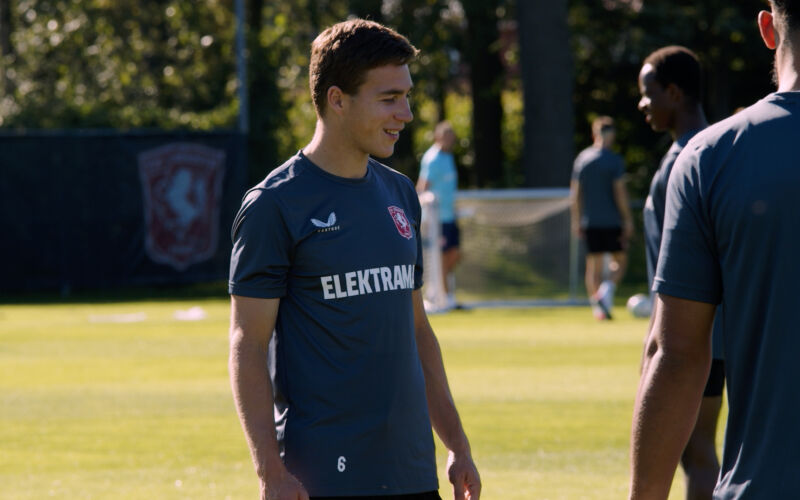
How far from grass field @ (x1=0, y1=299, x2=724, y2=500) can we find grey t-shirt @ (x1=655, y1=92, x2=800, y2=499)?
456 centimetres

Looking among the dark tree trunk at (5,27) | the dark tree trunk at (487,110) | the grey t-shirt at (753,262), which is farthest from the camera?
the dark tree trunk at (5,27)

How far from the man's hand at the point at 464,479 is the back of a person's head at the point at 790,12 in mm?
1765

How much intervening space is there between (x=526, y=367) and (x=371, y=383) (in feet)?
29.1

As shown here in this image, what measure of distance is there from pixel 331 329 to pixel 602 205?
1365cm

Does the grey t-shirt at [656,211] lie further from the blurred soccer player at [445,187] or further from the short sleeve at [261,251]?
the blurred soccer player at [445,187]

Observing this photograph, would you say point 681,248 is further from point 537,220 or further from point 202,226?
point 202,226

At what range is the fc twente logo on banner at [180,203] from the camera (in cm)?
2434

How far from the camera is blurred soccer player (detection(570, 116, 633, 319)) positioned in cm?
1683

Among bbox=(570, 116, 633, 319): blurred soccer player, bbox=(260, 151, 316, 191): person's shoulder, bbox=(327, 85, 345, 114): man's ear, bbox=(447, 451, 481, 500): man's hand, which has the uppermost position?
bbox=(327, 85, 345, 114): man's ear

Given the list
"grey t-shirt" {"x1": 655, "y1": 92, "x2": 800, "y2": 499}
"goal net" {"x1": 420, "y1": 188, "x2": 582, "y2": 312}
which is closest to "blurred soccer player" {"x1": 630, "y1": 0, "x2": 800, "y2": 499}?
"grey t-shirt" {"x1": 655, "y1": 92, "x2": 800, "y2": 499}

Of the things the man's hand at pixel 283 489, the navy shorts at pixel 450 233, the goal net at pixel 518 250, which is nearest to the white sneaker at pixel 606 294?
the navy shorts at pixel 450 233

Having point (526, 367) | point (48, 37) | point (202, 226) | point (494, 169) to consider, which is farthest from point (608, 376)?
point (48, 37)

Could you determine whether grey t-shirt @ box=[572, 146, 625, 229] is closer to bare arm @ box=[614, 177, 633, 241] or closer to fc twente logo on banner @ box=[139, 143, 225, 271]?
bare arm @ box=[614, 177, 633, 241]

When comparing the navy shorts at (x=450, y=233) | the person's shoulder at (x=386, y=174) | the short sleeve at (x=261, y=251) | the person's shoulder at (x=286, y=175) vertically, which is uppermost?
the person's shoulder at (x=286, y=175)
